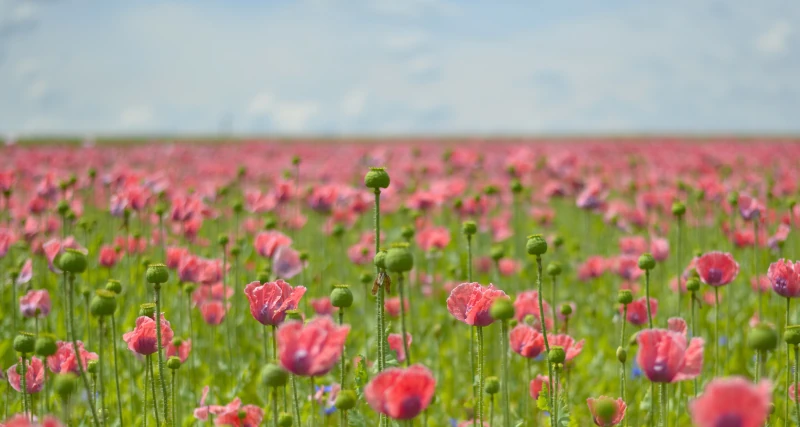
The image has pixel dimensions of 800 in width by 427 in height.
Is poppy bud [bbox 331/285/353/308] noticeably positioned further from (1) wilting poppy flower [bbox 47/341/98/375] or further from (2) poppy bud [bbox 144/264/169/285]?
(1) wilting poppy flower [bbox 47/341/98/375]

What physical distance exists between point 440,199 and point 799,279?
91.3 inches

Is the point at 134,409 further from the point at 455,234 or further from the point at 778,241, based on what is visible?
the point at 455,234

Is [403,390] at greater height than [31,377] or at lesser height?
greater

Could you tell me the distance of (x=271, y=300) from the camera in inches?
74.6

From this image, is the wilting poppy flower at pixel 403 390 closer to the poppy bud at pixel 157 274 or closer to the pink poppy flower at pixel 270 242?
the poppy bud at pixel 157 274

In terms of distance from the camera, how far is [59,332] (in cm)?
398

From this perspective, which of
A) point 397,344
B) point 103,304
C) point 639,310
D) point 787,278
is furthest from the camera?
point 639,310

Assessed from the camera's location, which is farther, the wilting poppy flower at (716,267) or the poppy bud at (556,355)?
the wilting poppy flower at (716,267)

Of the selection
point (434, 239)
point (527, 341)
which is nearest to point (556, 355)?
point (527, 341)

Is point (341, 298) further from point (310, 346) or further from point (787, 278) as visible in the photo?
point (787, 278)

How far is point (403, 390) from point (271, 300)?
0.68 meters

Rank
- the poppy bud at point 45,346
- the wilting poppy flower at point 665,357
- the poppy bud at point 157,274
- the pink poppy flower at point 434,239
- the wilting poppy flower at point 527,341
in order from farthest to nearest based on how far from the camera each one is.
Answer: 1. the pink poppy flower at point 434,239
2. the wilting poppy flower at point 527,341
3. the poppy bud at point 157,274
4. the poppy bud at point 45,346
5. the wilting poppy flower at point 665,357

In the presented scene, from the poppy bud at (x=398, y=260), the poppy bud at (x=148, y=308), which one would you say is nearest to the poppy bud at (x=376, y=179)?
the poppy bud at (x=398, y=260)

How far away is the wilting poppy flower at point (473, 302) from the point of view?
1.80 metres
